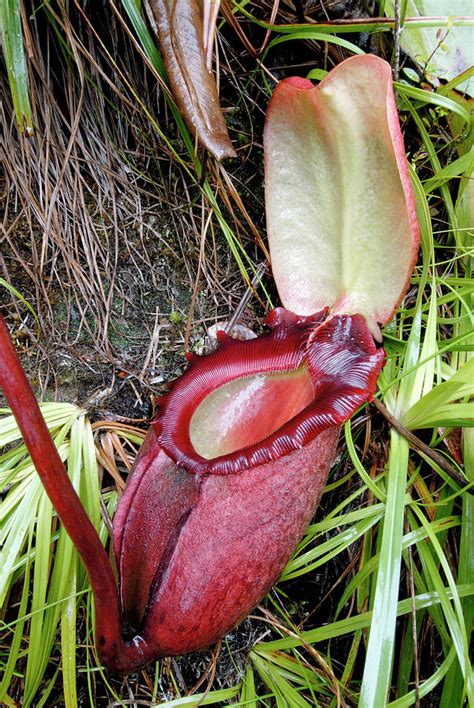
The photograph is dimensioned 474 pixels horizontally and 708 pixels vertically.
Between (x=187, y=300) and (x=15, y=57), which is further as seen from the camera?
(x=187, y=300)

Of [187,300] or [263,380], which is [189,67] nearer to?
[187,300]

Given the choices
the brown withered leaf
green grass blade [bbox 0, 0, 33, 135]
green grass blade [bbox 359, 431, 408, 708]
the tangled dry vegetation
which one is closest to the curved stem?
the tangled dry vegetation

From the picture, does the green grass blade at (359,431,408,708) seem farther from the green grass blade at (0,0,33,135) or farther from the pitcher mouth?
the green grass blade at (0,0,33,135)

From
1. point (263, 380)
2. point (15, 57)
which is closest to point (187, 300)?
point (263, 380)

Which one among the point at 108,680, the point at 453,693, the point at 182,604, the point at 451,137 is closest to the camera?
the point at 182,604

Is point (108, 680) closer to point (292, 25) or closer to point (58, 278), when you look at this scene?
point (58, 278)

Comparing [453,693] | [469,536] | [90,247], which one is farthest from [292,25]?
[453,693]

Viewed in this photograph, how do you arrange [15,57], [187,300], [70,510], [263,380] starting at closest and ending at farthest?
[70,510] < [15,57] < [263,380] < [187,300]
